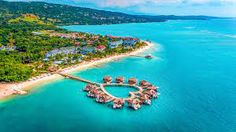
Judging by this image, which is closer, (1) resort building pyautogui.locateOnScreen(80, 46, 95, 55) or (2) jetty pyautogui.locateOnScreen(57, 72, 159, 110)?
(2) jetty pyautogui.locateOnScreen(57, 72, 159, 110)

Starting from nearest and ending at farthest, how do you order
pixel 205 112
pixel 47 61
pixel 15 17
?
pixel 205 112 < pixel 47 61 < pixel 15 17

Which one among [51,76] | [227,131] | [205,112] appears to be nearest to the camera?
[227,131]

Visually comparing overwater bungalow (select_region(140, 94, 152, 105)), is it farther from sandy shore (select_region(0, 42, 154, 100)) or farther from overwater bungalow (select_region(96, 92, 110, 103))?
sandy shore (select_region(0, 42, 154, 100))

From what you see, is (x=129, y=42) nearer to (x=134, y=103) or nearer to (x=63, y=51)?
(x=63, y=51)

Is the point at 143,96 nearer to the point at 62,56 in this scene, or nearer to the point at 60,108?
the point at 60,108

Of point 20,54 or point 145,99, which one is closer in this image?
point 145,99

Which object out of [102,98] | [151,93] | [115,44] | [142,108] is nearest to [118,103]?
[102,98]

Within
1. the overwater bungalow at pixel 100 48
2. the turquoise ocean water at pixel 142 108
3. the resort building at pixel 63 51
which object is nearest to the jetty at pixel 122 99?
the turquoise ocean water at pixel 142 108

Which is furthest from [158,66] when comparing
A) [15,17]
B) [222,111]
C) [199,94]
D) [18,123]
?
[15,17]

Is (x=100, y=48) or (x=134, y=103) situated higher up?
(x=100, y=48)

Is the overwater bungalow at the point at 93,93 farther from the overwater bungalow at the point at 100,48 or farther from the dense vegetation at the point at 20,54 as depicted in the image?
the overwater bungalow at the point at 100,48

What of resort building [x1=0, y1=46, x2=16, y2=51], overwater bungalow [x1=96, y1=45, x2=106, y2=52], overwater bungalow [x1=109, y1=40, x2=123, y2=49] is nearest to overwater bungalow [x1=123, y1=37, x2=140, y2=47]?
overwater bungalow [x1=109, y1=40, x2=123, y2=49]
